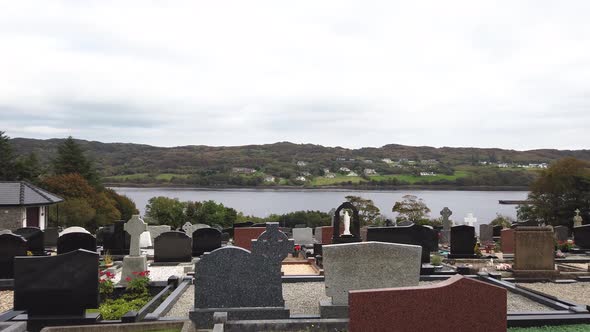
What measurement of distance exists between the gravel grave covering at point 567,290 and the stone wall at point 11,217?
2237 centimetres

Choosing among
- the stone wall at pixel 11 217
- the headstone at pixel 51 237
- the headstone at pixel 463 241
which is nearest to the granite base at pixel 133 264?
the headstone at pixel 463 241

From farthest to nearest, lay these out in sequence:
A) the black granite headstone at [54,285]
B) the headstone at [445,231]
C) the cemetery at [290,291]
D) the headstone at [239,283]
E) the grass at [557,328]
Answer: the headstone at [445,231] < the headstone at [239,283] < the black granite headstone at [54,285] < the grass at [557,328] < the cemetery at [290,291]

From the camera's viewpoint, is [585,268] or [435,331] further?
[585,268]

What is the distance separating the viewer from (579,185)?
32406mm

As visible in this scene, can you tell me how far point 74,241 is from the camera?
13.6 metres

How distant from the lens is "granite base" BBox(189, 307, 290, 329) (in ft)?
28.3

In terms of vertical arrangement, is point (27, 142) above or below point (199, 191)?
above

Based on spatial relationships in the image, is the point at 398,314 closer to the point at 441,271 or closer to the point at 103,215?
the point at 441,271

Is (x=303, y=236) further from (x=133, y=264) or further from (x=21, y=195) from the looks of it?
(x=21, y=195)

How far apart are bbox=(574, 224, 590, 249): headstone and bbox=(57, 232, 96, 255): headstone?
16.7 m

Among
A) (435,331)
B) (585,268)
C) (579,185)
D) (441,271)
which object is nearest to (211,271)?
(435,331)

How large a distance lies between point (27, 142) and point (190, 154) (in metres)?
31.8

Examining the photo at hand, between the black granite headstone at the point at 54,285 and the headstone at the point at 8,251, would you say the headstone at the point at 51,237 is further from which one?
the black granite headstone at the point at 54,285

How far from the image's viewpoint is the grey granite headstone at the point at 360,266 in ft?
29.6
